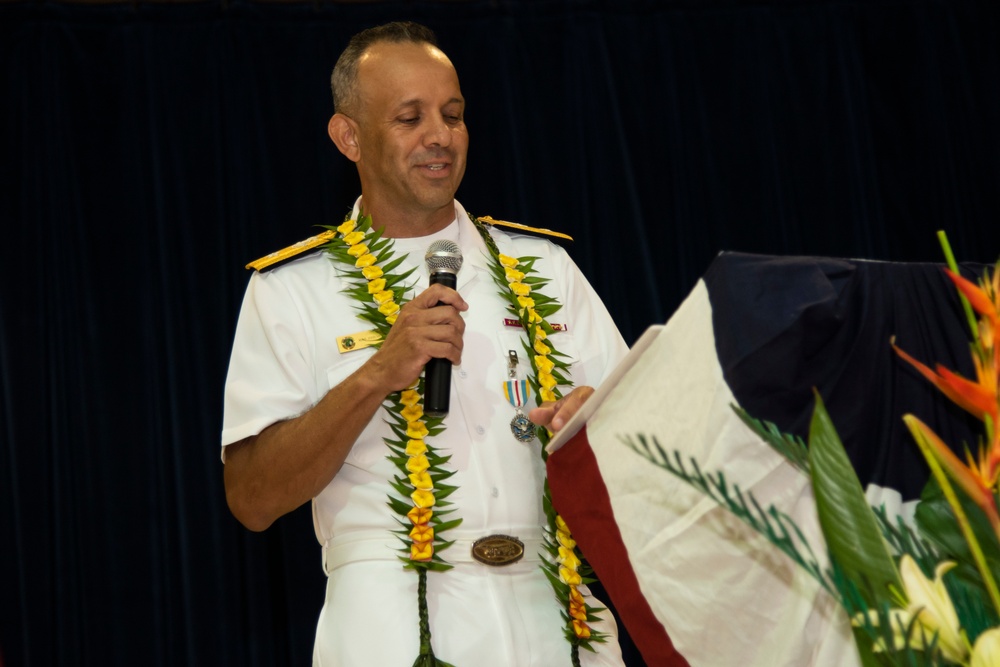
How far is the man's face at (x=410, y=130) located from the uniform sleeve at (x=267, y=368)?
1.07ft

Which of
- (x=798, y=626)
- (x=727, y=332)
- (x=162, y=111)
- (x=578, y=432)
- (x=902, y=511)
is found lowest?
(x=798, y=626)

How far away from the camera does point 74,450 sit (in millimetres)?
3627

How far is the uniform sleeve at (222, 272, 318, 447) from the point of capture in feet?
7.17

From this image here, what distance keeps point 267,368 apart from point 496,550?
0.55 meters

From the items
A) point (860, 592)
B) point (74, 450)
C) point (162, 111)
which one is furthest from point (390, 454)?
point (162, 111)

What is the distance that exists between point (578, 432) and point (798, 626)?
46cm

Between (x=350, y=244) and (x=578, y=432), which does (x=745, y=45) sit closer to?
(x=350, y=244)

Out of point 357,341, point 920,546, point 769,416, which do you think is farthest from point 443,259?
point 920,546

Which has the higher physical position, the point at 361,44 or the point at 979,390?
the point at 361,44

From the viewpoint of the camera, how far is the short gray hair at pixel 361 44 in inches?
100

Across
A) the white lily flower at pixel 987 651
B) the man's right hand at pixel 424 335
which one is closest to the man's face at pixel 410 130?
the man's right hand at pixel 424 335

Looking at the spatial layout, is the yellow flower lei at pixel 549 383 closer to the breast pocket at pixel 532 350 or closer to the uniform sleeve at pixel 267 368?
the breast pocket at pixel 532 350

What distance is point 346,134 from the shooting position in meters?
2.61

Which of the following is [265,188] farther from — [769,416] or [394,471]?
[769,416]
